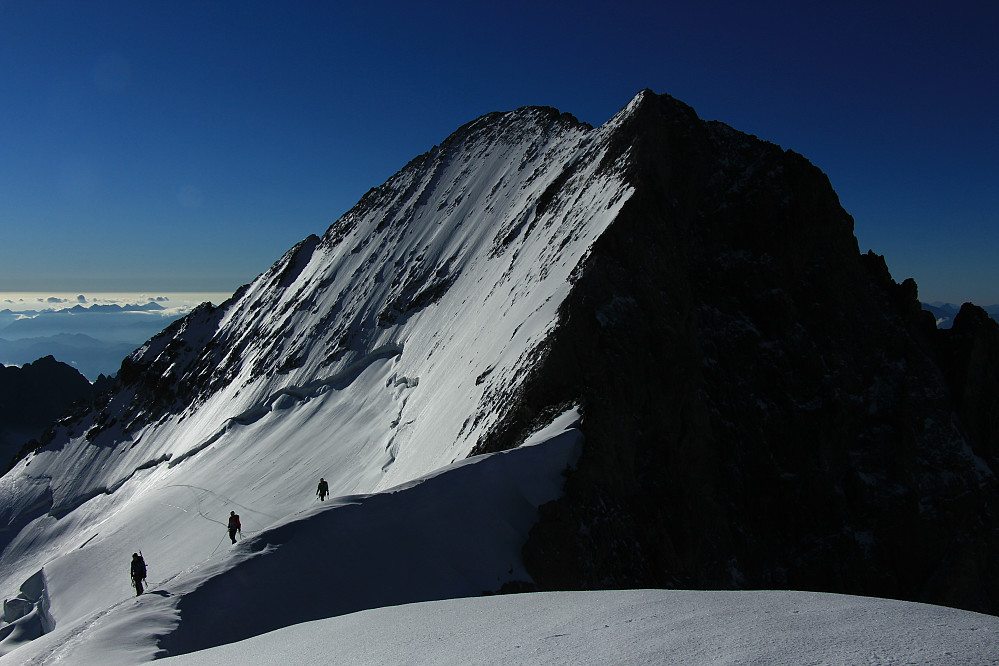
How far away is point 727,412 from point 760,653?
14941 mm

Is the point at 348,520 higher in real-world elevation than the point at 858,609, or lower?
higher

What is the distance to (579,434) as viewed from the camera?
13.6 metres

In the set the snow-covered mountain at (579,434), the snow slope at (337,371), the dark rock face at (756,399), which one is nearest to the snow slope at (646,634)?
the snow-covered mountain at (579,434)

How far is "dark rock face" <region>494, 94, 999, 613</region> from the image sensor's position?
49.2 ft

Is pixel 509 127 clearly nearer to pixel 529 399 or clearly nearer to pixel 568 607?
pixel 529 399

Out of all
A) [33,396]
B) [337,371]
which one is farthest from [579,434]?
[33,396]

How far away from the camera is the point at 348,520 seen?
1064cm

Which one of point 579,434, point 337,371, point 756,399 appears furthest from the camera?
point 337,371

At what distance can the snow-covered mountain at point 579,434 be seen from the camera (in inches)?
416

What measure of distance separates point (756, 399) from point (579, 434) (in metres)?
8.52

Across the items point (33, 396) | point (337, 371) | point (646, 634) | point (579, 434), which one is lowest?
point (646, 634)

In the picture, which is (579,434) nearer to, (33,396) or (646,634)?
(646,634)

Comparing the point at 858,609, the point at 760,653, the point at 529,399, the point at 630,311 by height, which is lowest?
the point at 858,609

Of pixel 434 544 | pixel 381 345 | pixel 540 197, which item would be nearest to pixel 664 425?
pixel 434 544
